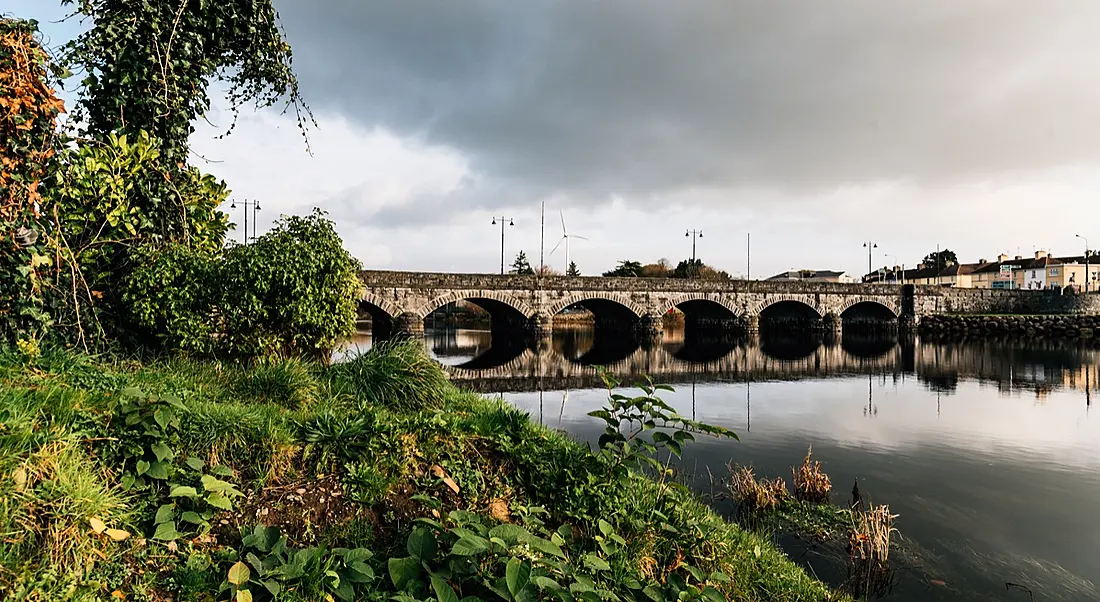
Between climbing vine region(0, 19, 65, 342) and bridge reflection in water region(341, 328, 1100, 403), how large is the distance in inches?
464

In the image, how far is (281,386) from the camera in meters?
6.14

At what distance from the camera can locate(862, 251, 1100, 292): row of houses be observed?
275 ft

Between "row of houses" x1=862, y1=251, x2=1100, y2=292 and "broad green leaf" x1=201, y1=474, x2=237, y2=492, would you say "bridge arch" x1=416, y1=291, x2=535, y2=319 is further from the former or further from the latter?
"row of houses" x1=862, y1=251, x2=1100, y2=292

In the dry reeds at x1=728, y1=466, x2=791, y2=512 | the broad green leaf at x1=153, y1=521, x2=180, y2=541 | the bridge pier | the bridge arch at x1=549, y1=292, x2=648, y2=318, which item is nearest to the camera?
the broad green leaf at x1=153, y1=521, x2=180, y2=541

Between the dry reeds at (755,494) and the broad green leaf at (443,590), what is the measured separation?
5.67 meters

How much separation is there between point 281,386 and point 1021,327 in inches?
2159

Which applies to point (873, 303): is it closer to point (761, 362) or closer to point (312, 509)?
point (761, 362)

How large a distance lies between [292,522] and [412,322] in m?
28.4

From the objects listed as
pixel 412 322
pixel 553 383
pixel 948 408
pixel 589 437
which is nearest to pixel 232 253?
pixel 589 437

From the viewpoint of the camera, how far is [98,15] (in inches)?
289

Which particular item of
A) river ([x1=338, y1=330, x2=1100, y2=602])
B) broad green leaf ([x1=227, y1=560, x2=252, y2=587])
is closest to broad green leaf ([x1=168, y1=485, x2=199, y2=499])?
broad green leaf ([x1=227, y1=560, x2=252, y2=587])

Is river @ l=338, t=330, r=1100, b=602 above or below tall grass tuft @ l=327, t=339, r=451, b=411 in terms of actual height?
below

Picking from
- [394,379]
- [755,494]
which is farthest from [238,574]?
[755,494]

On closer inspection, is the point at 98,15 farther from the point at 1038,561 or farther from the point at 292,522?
the point at 1038,561
